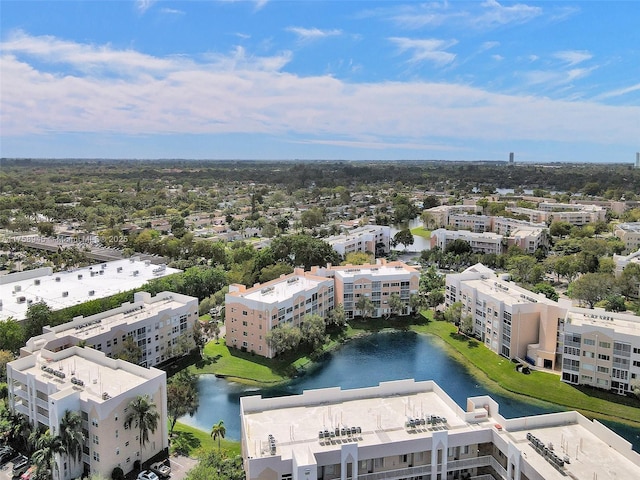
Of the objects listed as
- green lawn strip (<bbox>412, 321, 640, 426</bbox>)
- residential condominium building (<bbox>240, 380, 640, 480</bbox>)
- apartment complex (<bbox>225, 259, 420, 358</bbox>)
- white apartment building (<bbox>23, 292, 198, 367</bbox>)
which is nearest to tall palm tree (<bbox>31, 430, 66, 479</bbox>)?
residential condominium building (<bbox>240, 380, 640, 480</bbox>)

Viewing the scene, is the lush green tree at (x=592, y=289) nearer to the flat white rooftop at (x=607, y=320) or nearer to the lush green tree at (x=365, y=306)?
the flat white rooftop at (x=607, y=320)

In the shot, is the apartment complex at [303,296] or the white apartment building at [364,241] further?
the white apartment building at [364,241]

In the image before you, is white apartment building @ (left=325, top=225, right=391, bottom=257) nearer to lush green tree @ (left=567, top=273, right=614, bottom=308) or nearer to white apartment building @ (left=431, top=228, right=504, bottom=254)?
white apartment building @ (left=431, top=228, right=504, bottom=254)

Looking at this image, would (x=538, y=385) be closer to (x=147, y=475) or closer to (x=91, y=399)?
(x=147, y=475)

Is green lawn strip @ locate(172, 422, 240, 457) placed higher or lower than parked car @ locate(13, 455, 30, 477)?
lower

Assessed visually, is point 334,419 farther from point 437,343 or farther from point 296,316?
point 437,343

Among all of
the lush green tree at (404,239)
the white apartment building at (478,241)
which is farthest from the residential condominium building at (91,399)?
the lush green tree at (404,239)

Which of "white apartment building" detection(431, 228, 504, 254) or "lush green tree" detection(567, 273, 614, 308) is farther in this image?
"white apartment building" detection(431, 228, 504, 254)
